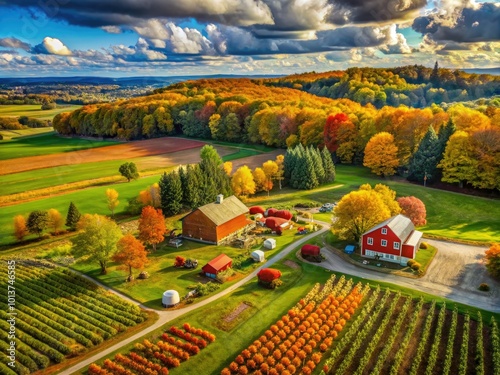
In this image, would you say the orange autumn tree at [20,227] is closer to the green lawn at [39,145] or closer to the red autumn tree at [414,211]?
the green lawn at [39,145]

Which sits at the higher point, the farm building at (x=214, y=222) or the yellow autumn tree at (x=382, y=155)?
the yellow autumn tree at (x=382, y=155)

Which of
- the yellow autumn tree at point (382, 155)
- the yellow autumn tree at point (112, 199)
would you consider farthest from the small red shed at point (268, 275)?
the yellow autumn tree at point (382, 155)

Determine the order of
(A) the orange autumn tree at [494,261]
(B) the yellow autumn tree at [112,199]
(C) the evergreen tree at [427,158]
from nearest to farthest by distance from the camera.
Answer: (A) the orange autumn tree at [494,261] → (B) the yellow autumn tree at [112,199] → (C) the evergreen tree at [427,158]

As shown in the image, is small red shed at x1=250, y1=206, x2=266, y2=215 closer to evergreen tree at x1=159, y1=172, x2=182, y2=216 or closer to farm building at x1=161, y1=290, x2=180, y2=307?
evergreen tree at x1=159, y1=172, x2=182, y2=216

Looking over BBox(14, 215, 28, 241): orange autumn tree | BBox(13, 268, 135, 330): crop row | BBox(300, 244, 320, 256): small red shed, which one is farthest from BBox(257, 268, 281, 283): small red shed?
BBox(14, 215, 28, 241): orange autumn tree

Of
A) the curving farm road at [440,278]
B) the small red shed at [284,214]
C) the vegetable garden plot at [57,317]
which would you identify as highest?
the small red shed at [284,214]

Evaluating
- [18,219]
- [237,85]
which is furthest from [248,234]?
[237,85]

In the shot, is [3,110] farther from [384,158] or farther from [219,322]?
[384,158]
